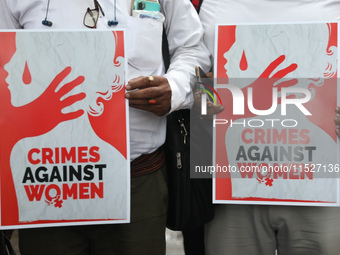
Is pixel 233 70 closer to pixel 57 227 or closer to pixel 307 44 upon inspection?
pixel 307 44

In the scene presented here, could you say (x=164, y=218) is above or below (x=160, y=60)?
below

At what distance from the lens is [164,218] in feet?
5.32

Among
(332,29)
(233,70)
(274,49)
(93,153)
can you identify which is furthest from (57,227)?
(332,29)

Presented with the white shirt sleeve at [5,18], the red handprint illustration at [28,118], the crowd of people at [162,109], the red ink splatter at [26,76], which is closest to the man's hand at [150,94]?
the crowd of people at [162,109]

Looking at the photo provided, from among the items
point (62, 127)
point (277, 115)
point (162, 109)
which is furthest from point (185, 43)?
point (62, 127)

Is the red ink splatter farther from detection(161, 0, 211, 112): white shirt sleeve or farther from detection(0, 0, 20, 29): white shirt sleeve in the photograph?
detection(161, 0, 211, 112): white shirt sleeve

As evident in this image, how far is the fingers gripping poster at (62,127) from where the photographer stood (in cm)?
137

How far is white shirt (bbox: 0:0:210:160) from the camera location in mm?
1426

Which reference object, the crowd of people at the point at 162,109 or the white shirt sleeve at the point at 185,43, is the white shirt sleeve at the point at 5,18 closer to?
the crowd of people at the point at 162,109

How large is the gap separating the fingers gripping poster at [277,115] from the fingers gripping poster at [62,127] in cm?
38

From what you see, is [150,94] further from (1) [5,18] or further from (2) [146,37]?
(1) [5,18]

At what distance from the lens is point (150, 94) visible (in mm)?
1425

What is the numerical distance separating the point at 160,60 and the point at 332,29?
0.62 metres

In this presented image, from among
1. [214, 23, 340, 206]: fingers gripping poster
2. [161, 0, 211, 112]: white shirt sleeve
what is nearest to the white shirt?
[161, 0, 211, 112]: white shirt sleeve
